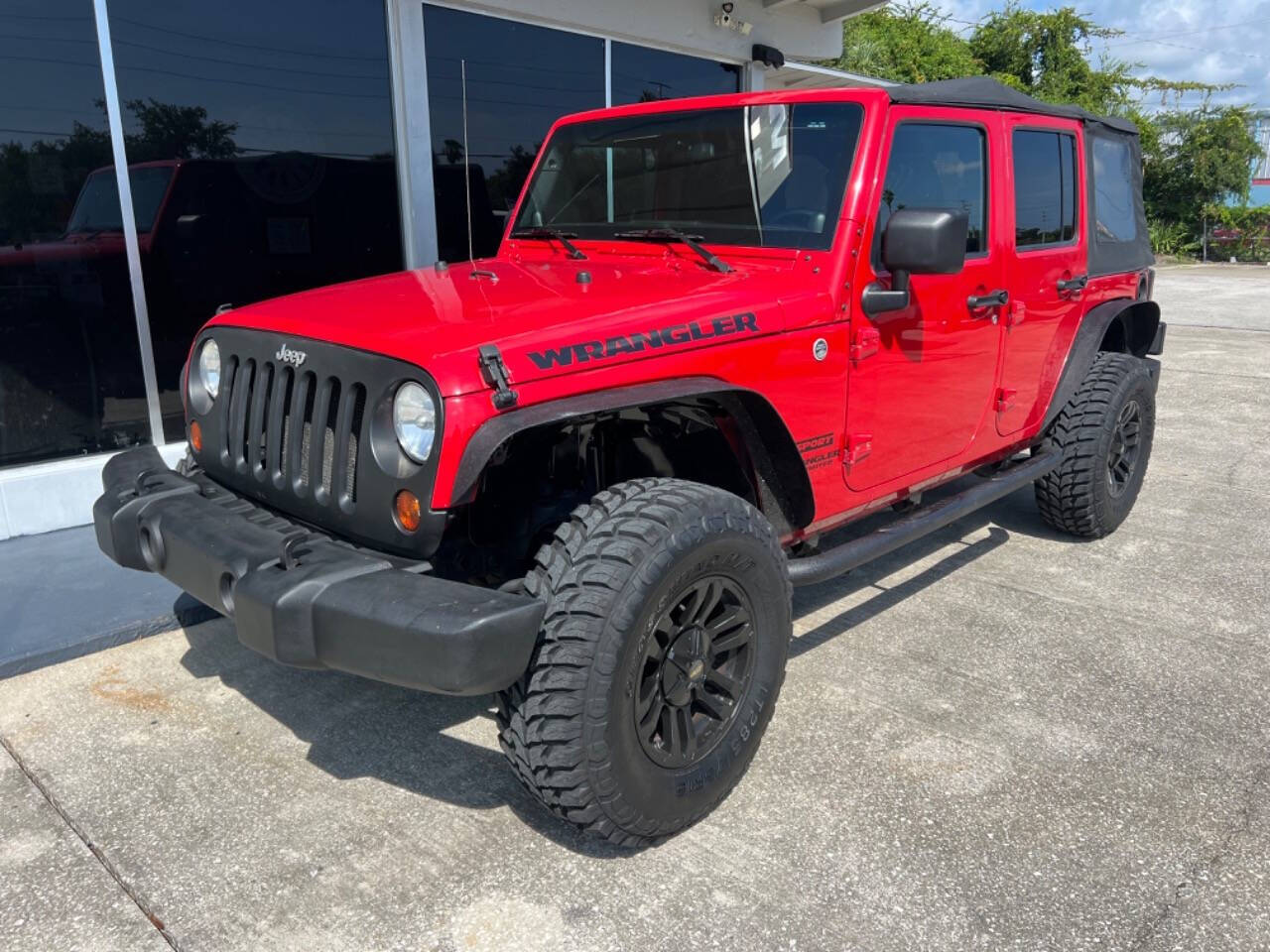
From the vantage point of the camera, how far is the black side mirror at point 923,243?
114 inches

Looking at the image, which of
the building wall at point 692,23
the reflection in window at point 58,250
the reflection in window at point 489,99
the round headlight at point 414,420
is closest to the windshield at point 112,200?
the reflection in window at point 58,250

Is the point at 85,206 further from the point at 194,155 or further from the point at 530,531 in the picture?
the point at 530,531

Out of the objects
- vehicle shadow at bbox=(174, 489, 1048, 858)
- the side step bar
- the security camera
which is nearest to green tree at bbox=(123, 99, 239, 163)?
vehicle shadow at bbox=(174, 489, 1048, 858)

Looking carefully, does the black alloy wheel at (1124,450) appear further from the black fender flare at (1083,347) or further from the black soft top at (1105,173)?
the black soft top at (1105,173)

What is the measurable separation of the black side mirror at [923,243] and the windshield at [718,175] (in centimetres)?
19

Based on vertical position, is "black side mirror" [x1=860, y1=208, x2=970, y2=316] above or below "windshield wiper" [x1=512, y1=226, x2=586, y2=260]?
below

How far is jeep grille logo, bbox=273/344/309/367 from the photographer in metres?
2.54

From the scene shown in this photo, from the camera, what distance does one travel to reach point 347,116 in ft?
19.7

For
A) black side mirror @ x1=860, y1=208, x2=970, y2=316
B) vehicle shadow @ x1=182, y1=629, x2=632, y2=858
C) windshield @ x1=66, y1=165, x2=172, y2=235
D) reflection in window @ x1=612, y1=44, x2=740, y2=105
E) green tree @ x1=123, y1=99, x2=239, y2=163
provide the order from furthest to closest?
1. reflection in window @ x1=612, y1=44, x2=740, y2=105
2. green tree @ x1=123, y1=99, x2=239, y2=163
3. windshield @ x1=66, y1=165, x2=172, y2=235
4. black side mirror @ x1=860, y1=208, x2=970, y2=316
5. vehicle shadow @ x1=182, y1=629, x2=632, y2=858

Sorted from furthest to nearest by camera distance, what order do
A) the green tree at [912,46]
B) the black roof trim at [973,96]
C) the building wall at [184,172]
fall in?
the green tree at [912,46] < the building wall at [184,172] < the black roof trim at [973,96]

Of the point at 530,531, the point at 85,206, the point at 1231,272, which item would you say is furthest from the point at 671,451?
the point at 1231,272

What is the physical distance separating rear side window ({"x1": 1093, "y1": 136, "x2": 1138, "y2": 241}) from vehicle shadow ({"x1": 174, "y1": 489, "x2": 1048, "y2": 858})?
1852mm

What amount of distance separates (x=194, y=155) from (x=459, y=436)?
13.8 ft

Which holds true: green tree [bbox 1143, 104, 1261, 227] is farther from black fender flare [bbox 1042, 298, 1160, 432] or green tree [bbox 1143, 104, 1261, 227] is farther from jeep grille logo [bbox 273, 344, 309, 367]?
jeep grille logo [bbox 273, 344, 309, 367]
